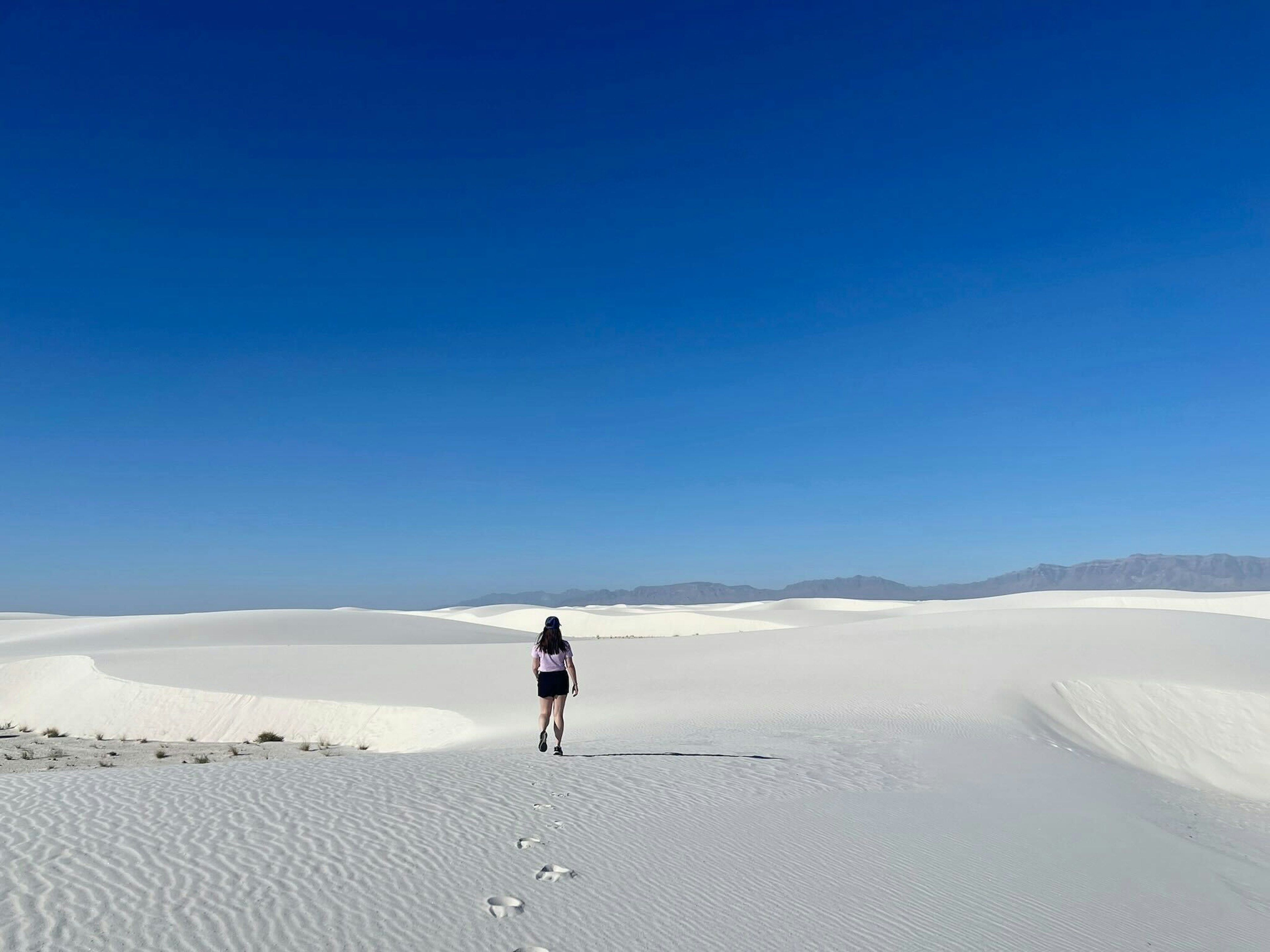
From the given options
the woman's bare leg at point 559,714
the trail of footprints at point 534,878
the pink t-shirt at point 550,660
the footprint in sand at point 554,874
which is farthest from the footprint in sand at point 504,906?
the pink t-shirt at point 550,660

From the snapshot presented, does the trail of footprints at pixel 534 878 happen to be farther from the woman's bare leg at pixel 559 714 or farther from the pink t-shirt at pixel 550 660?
the pink t-shirt at pixel 550 660

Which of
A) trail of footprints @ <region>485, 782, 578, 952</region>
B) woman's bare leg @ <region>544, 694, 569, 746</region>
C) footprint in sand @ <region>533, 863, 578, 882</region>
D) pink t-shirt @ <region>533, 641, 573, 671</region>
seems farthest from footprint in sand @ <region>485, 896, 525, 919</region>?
pink t-shirt @ <region>533, 641, 573, 671</region>

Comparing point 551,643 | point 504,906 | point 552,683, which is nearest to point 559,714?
point 552,683

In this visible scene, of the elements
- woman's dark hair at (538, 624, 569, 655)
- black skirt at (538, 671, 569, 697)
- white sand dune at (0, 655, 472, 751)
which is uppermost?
woman's dark hair at (538, 624, 569, 655)

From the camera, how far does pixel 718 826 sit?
22.8ft

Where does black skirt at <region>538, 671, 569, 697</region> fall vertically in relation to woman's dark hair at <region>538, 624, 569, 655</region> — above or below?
below

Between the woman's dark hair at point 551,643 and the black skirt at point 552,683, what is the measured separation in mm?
257

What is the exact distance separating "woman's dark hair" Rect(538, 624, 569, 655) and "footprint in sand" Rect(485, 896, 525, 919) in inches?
198

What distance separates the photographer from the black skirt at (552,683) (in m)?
10.1

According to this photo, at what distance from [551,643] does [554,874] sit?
15.3 ft

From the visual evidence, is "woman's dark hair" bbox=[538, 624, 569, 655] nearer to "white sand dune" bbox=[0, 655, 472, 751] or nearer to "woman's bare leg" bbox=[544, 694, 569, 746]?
"woman's bare leg" bbox=[544, 694, 569, 746]

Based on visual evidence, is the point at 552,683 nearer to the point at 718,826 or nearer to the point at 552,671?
the point at 552,671

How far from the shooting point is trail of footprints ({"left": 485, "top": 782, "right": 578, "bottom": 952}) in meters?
4.77

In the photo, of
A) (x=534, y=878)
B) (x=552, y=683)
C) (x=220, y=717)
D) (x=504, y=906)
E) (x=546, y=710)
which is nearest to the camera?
(x=504, y=906)
